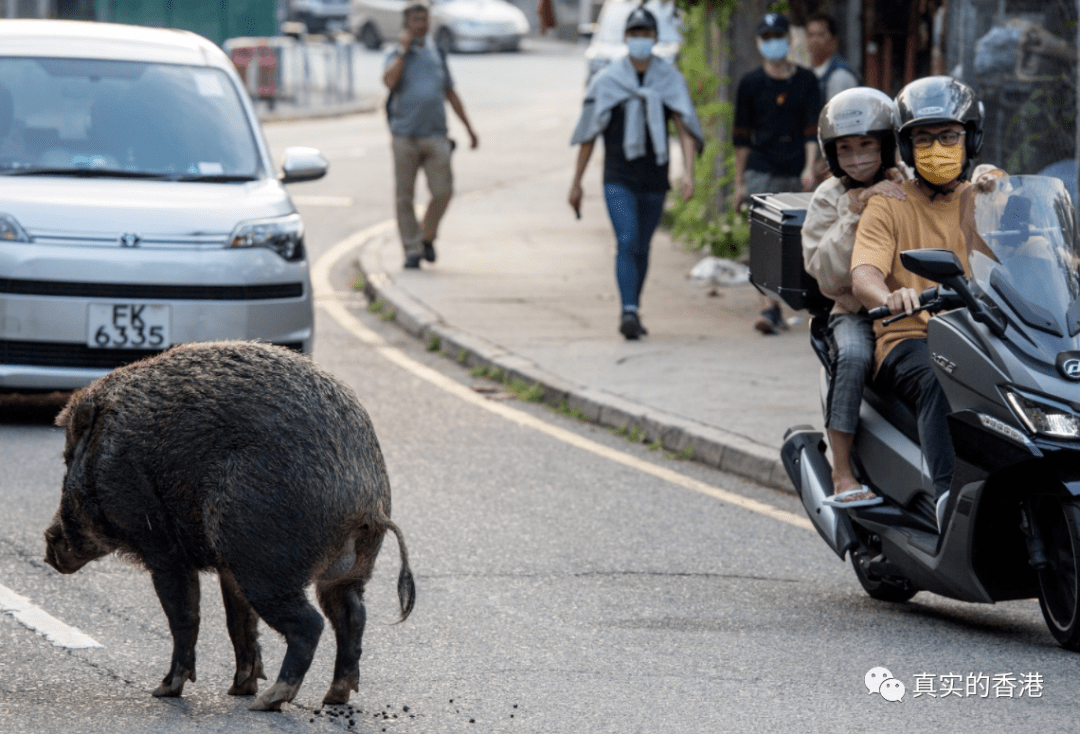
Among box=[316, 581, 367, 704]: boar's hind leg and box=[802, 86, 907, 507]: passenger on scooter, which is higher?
box=[802, 86, 907, 507]: passenger on scooter

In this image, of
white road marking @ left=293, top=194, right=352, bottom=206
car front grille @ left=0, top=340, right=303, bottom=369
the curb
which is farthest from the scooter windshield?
white road marking @ left=293, top=194, right=352, bottom=206

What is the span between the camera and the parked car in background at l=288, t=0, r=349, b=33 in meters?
46.7

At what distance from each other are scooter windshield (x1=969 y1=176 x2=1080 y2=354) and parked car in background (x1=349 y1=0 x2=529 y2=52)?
118 feet

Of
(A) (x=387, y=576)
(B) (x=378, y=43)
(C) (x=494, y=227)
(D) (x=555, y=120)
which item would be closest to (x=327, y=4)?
(B) (x=378, y=43)

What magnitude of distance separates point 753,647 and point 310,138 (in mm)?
20604

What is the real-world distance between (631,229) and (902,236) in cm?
560

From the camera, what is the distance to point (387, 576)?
6.41m

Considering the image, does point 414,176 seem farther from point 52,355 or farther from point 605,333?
point 52,355

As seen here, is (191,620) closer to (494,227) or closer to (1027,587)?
(1027,587)

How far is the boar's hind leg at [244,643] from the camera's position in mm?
4832

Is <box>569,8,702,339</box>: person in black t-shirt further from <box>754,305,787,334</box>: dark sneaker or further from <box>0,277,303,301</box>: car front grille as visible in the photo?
<box>0,277,303,301</box>: car front grille

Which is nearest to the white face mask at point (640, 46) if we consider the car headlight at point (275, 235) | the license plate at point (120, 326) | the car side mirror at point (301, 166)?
the car side mirror at point (301, 166)

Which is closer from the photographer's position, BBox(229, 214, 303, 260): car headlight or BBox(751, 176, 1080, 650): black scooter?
BBox(751, 176, 1080, 650): black scooter

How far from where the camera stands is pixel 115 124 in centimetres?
934
